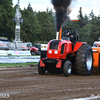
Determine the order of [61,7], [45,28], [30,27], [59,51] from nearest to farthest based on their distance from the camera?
[59,51] → [61,7] → [30,27] → [45,28]

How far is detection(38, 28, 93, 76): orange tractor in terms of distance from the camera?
10.9m

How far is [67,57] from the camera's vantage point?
11.6 m

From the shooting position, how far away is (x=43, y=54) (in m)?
11.7

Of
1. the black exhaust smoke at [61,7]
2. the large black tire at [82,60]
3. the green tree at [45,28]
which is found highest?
the green tree at [45,28]

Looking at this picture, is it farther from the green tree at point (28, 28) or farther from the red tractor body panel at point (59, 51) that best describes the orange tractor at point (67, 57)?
Answer: the green tree at point (28, 28)

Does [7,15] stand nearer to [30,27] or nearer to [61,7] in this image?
[30,27]

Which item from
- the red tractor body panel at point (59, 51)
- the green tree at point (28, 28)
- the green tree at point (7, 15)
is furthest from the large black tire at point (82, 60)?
the green tree at point (28, 28)

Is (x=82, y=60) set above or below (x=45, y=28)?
below

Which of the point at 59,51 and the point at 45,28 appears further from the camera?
the point at 45,28

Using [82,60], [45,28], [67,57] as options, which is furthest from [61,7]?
[45,28]

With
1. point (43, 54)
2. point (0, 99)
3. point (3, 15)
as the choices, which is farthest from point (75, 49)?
point (3, 15)

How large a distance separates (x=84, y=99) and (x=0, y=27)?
5395 cm

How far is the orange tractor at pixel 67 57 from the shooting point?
35.9 ft

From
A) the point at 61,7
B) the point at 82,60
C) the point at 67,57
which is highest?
the point at 61,7
